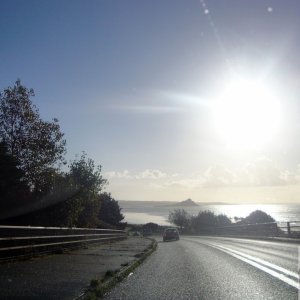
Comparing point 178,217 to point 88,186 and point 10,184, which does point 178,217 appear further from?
point 10,184

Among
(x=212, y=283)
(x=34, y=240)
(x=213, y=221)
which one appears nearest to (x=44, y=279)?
(x=212, y=283)

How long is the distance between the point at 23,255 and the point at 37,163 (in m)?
14.0

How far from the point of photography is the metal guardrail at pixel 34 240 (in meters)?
12.5

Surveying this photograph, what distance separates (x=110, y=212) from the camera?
89375 mm

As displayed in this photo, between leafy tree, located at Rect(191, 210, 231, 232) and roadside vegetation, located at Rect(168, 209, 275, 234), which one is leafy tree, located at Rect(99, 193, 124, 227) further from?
leafy tree, located at Rect(191, 210, 231, 232)

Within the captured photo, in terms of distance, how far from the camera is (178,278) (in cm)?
1141

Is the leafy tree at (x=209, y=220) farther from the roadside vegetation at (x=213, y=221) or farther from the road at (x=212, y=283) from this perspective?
the road at (x=212, y=283)

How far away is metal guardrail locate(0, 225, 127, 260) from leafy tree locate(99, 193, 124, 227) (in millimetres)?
64942

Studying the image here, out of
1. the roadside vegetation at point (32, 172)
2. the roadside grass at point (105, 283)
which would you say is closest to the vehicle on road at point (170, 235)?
the roadside vegetation at point (32, 172)

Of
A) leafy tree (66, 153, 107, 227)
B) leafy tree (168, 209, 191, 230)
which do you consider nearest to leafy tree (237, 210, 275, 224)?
leafy tree (168, 209, 191, 230)

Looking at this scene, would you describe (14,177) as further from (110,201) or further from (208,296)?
(110,201)

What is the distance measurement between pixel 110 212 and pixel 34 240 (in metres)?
75.1

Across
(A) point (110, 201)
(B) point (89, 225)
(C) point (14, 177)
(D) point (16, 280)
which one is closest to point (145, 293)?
(D) point (16, 280)

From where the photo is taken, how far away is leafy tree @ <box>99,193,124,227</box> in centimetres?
8731
